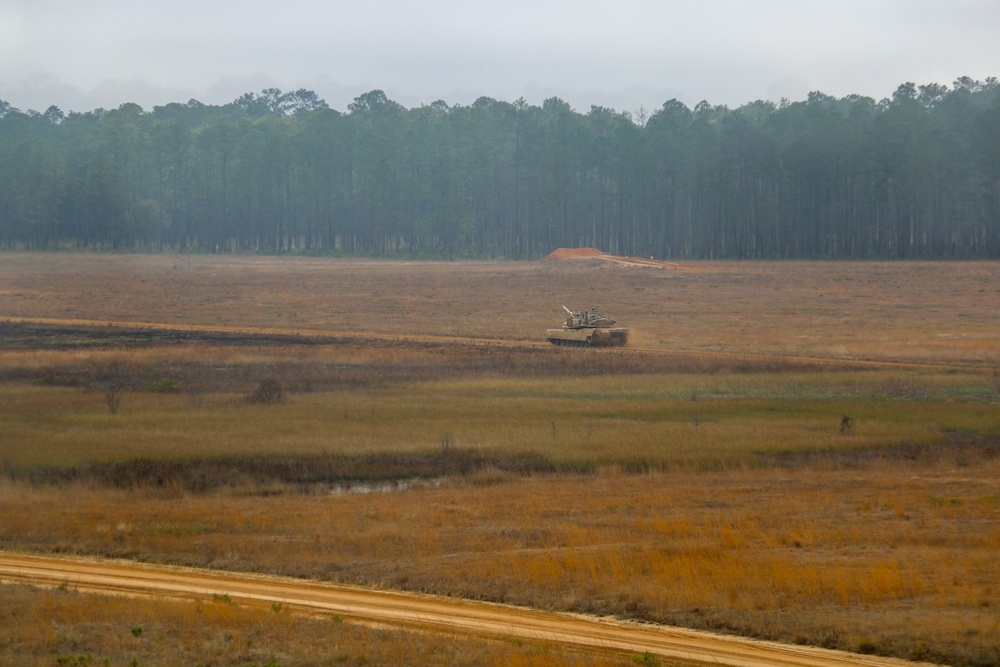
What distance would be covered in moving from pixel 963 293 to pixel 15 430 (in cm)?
6942

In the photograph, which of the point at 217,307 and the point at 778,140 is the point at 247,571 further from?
the point at 778,140

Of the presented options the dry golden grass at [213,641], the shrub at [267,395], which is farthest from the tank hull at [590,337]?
the dry golden grass at [213,641]

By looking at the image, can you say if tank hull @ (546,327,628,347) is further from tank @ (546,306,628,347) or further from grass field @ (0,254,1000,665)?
grass field @ (0,254,1000,665)

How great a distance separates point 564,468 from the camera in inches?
1275

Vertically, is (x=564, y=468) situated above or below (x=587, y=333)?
below

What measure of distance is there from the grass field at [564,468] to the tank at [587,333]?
77.8 inches

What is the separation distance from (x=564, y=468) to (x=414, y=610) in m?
13.4

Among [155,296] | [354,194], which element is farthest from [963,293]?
[354,194]

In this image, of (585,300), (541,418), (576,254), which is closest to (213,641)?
(541,418)

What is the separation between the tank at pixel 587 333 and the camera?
2303 inches

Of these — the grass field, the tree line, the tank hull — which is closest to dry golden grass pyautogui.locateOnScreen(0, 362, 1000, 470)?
the grass field

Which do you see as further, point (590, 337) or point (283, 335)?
point (283, 335)

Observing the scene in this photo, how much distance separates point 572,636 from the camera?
1791cm

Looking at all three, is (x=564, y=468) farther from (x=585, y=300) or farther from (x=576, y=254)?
(x=576, y=254)
